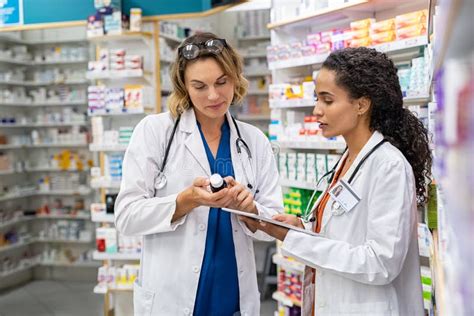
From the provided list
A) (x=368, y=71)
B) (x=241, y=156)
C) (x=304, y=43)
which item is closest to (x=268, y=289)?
(x=304, y=43)

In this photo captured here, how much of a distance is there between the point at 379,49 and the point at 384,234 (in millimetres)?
2312

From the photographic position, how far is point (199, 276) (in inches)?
84.4

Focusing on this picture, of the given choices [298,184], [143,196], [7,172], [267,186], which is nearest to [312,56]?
[298,184]

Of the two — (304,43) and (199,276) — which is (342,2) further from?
(199,276)

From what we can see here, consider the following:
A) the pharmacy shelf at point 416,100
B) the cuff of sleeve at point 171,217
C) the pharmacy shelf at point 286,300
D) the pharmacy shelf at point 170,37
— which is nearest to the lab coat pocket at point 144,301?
the cuff of sleeve at point 171,217

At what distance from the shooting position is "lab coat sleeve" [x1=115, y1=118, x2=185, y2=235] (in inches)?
81.6

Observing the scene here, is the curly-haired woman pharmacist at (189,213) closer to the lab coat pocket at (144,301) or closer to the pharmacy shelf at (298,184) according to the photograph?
the lab coat pocket at (144,301)

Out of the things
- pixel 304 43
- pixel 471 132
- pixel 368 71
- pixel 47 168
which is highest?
pixel 304 43

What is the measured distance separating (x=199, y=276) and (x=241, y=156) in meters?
0.50

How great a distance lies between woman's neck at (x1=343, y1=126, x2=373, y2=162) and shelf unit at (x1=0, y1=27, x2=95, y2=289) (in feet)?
23.5

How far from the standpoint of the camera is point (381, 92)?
1.81 m

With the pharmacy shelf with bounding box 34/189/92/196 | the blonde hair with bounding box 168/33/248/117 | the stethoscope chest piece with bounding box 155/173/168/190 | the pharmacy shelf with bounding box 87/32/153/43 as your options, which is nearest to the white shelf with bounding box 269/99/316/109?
the pharmacy shelf with bounding box 87/32/153/43

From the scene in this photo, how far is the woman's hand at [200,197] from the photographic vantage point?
1.95 m

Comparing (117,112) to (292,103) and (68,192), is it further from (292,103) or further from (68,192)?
(68,192)
